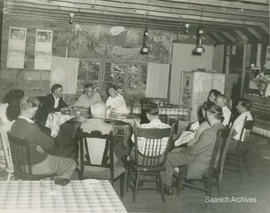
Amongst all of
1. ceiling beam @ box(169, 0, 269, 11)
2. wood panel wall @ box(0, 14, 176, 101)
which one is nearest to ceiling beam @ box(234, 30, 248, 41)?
wood panel wall @ box(0, 14, 176, 101)

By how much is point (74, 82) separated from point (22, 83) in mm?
1502

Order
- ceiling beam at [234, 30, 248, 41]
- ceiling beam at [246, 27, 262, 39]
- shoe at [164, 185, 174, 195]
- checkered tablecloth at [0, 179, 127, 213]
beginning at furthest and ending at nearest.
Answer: ceiling beam at [234, 30, 248, 41]
ceiling beam at [246, 27, 262, 39]
shoe at [164, 185, 174, 195]
checkered tablecloth at [0, 179, 127, 213]

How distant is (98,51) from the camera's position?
11.5 metres

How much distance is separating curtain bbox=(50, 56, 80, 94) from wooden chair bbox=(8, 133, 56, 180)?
7.41 meters

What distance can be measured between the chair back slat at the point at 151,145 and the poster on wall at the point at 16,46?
7356 mm

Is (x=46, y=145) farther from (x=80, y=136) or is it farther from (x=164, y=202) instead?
(x=164, y=202)

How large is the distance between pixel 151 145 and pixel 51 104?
380cm

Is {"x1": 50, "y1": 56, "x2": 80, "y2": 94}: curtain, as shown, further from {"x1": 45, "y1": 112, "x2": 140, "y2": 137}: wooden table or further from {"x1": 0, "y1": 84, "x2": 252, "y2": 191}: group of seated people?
{"x1": 0, "y1": 84, "x2": 252, "y2": 191}: group of seated people

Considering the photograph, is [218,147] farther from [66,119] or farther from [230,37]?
[230,37]

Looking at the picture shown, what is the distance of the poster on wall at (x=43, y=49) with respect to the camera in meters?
11.1

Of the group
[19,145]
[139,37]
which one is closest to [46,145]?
[19,145]

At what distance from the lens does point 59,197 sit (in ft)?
7.29

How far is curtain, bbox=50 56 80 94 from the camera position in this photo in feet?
36.9

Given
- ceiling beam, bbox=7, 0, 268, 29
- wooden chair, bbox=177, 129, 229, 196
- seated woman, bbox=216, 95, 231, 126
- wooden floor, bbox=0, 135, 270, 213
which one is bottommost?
wooden floor, bbox=0, 135, 270, 213
